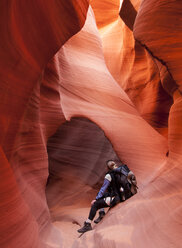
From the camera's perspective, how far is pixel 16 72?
271cm

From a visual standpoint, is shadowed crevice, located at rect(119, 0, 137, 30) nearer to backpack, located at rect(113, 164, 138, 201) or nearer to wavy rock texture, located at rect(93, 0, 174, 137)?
wavy rock texture, located at rect(93, 0, 174, 137)

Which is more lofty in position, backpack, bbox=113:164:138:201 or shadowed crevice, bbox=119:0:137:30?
shadowed crevice, bbox=119:0:137:30

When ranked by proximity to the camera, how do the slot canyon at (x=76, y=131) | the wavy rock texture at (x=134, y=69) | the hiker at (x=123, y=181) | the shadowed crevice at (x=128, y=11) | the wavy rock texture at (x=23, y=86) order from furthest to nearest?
the wavy rock texture at (x=134, y=69)
the shadowed crevice at (x=128, y=11)
the hiker at (x=123, y=181)
the slot canyon at (x=76, y=131)
the wavy rock texture at (x=23, y=86)

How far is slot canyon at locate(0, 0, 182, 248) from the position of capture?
2.56m

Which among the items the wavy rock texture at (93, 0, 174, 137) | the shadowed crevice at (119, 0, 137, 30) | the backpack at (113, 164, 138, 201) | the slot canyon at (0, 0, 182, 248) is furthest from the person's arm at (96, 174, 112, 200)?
the shadowed crevice at (119, 0, 137, 30)

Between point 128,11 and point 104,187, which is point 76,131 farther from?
point 128,11

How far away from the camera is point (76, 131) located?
778cm

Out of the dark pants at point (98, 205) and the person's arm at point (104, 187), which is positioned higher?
the person's arm at point (104, 187)

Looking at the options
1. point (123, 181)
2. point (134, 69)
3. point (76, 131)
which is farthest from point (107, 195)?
point (134, 69)

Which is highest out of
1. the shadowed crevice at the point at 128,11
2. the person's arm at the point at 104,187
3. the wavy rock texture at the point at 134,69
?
the shadowed crevice at the point at 128,11

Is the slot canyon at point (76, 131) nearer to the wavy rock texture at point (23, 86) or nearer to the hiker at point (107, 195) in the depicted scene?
the wavy rock texture at point (23, 86)

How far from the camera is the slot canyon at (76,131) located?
8.41 ft

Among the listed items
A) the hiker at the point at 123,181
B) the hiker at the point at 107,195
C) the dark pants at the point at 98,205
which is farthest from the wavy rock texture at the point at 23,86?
the hiker at the point at 123,181

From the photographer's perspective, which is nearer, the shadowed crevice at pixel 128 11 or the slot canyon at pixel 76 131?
the slot canyon at pixel 76 131
